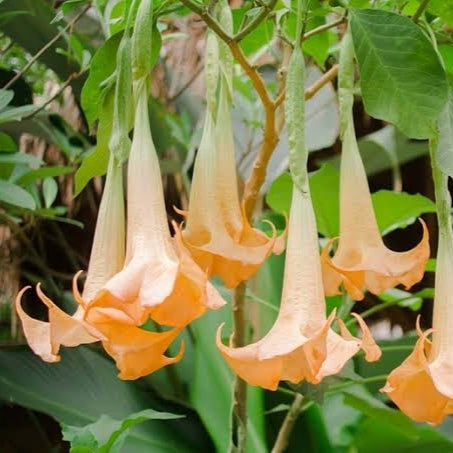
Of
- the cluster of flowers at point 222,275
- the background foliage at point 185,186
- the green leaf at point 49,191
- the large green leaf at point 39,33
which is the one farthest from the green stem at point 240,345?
the large green leaf at point 39,33

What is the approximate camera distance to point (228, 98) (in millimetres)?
539

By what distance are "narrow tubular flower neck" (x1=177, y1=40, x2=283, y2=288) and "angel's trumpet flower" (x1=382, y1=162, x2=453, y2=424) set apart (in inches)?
4.3

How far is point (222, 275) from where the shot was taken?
0.49 m

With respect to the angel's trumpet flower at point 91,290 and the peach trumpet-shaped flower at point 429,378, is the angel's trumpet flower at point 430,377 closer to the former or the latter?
the peach trumpet-shaped flower at point 429,378

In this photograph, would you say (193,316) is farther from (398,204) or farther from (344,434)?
(344,434)

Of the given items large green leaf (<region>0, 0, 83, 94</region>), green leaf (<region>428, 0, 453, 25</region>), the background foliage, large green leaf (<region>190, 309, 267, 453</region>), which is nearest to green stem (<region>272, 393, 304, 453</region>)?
the background foliage

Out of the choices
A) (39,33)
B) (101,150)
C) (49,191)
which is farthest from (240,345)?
(39,33)

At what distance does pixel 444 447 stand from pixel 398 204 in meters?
0.30

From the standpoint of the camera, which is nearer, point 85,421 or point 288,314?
point 288,314

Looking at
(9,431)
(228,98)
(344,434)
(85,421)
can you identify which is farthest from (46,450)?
(228,98)

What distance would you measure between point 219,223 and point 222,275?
0.11ft

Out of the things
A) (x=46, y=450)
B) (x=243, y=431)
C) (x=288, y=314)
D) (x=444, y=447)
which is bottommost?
(x=46, y=450)

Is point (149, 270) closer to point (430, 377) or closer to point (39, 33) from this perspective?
point (430, 377)

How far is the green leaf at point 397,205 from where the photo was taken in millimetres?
882
